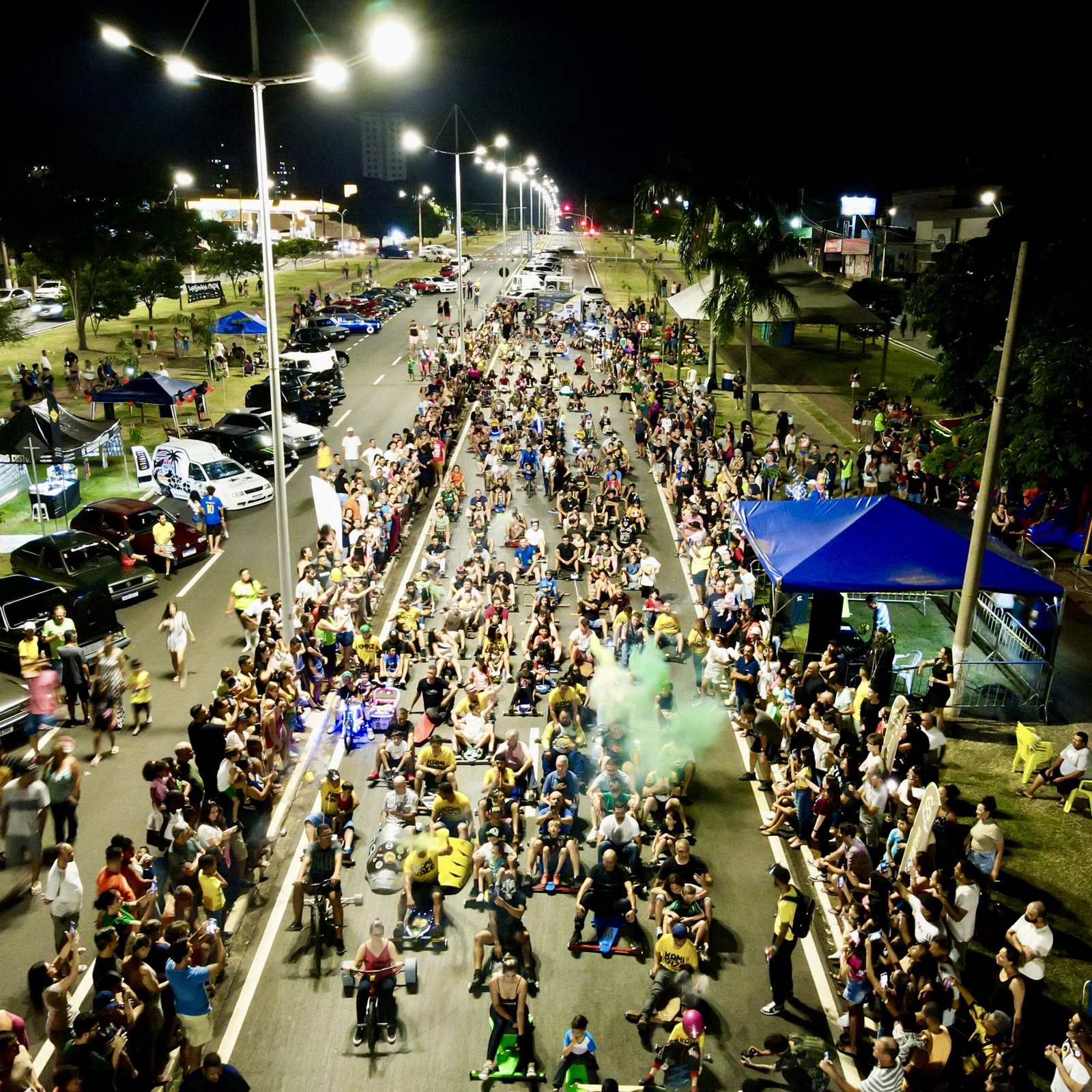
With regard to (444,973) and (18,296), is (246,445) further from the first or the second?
(18,296)

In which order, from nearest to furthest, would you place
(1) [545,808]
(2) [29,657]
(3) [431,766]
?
(1) [545,808]
(3) [431,766]
(2) [29,657]

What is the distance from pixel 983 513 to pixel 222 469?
18.9 metres

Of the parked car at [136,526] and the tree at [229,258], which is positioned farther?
the tree at [229,258]

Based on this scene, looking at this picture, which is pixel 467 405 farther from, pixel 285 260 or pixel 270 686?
pixel 285 260

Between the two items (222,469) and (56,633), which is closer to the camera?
(56,633)

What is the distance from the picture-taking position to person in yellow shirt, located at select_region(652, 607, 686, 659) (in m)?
17.6

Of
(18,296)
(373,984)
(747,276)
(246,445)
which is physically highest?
(747,276)

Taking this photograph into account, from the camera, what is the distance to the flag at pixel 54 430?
2511 cm

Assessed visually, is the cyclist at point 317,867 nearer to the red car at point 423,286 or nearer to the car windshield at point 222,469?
the car windshield at point 222,469

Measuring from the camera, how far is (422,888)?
35.6 feet

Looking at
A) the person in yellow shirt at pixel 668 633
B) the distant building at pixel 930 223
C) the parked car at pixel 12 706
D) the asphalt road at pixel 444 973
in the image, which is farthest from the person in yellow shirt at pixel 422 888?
the distant building at pixel 930 223

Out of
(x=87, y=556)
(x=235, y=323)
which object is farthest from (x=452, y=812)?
(x=235, y=323)

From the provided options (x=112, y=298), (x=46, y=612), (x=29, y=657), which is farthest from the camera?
(x=112, y=298)

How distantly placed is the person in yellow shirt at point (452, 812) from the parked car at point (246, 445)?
61.9 feet
